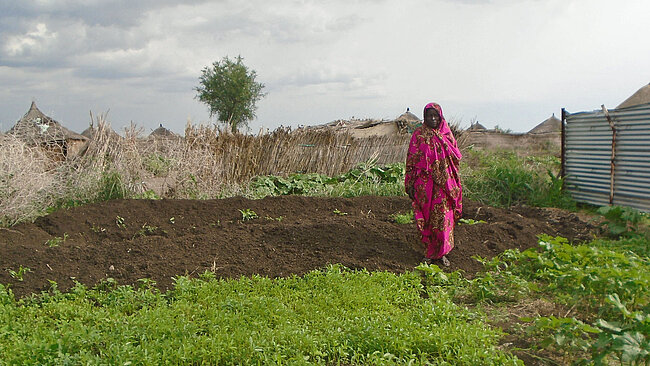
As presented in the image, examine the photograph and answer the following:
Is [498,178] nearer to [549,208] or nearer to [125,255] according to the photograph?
[549,208]

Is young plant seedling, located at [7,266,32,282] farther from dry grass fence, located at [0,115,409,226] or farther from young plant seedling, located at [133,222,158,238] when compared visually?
dry grass fence, located at [0,115,409,226]

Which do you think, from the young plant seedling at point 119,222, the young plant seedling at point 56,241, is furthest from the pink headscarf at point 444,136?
the young plant seedling at point 56,241

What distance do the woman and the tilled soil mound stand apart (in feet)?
0.86

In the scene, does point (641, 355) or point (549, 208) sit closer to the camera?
point (641, 355)

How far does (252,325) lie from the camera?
3691 millimetres

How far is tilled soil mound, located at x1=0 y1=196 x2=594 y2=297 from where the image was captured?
16.8 feet

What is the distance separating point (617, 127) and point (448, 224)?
487cm

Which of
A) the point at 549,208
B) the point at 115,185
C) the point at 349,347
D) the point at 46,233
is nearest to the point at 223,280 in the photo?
the point at 349,347

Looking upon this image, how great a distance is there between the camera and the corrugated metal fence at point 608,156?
811 centimetres

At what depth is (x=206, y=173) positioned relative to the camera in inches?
386

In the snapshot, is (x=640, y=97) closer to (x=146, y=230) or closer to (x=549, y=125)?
(x=549, y=125)

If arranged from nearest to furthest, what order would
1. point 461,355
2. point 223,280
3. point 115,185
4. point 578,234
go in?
point 461,355, point 223,280, point 578,234, point 115,185

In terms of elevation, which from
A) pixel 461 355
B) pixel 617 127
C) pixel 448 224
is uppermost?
pixel 617 127

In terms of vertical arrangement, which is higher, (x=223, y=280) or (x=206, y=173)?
(x=206, y=173)
